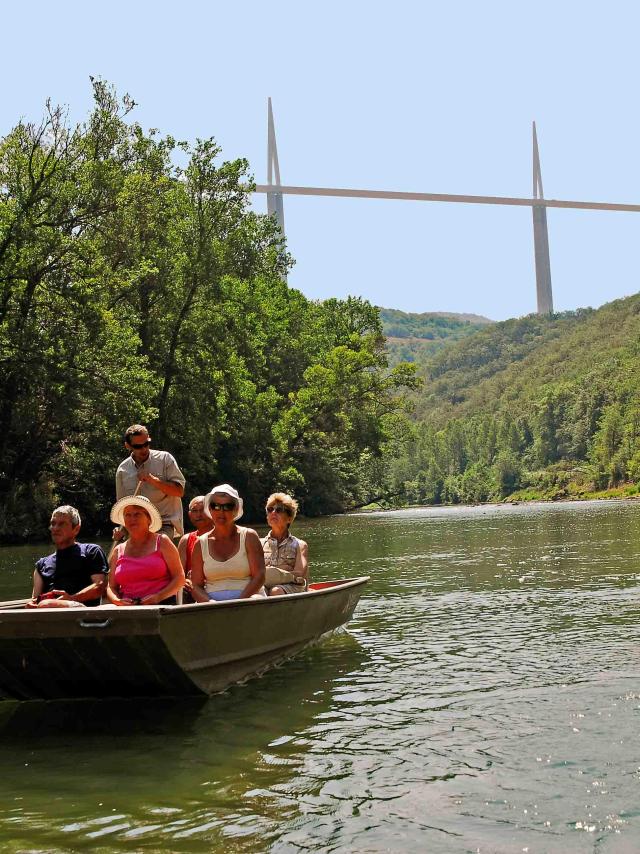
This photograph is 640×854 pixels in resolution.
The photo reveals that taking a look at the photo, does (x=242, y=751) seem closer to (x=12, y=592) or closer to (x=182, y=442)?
(x=12, y=592)

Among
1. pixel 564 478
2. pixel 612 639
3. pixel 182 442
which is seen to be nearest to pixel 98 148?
pixel 182 442

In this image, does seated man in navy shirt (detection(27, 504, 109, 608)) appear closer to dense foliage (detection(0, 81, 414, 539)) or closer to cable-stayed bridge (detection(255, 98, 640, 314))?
dense foliage (detection(0, 81, 414, 539))

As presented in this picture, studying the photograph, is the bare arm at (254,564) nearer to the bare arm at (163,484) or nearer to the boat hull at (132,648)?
the boat hull at (132,648)

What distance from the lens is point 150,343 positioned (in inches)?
1558

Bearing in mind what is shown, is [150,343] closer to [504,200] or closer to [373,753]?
[373,753]

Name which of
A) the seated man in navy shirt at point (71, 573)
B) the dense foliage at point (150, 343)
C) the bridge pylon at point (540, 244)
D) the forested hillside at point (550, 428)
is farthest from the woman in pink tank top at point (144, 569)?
the bridge pylon at point (540, 244)

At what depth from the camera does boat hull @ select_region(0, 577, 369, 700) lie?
785cm

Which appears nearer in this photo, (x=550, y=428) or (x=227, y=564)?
(x=227, y=564)

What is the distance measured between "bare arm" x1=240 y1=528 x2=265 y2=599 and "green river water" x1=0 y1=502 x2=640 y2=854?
806 millimetres

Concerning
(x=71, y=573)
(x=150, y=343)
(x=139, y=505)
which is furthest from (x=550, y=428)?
(x=139, y=505)

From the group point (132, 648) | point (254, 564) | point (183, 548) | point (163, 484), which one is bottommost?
point (132, 648)

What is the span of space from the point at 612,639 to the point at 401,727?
3.88 m

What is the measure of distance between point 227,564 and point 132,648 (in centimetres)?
164

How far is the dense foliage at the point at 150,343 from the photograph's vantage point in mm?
31609
